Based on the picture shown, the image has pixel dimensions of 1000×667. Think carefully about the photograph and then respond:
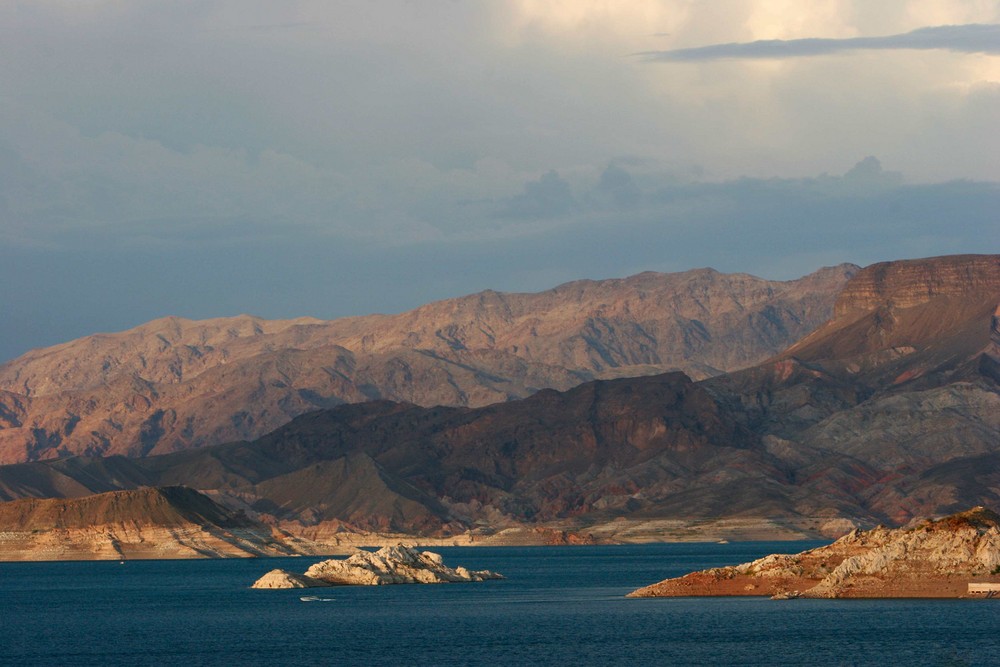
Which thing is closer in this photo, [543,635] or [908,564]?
[543,635]

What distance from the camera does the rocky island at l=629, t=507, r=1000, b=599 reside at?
145625 mm

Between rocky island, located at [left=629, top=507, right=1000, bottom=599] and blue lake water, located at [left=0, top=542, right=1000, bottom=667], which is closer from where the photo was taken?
blue lake water, located at [left=0, top=542, right=1000, bottom=667]

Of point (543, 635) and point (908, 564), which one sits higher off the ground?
point (908, 564)

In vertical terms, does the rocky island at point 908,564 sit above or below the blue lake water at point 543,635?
above

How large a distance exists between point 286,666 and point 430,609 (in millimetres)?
59348

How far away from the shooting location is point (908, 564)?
488 feet

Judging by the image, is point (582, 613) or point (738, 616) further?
point (582, 613)

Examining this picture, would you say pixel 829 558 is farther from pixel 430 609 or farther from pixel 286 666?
→ pixel 286 666

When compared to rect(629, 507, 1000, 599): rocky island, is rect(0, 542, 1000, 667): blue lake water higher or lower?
→ lower

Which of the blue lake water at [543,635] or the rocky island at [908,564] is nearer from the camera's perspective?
the blue lake water at [543,635]

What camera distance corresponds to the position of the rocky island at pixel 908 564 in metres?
146

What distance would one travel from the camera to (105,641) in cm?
14700

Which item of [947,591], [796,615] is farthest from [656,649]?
[947,591]

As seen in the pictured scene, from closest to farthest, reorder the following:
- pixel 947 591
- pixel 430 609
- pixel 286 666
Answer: pixel 286 666
pixel 947 591
pixel 430 609
